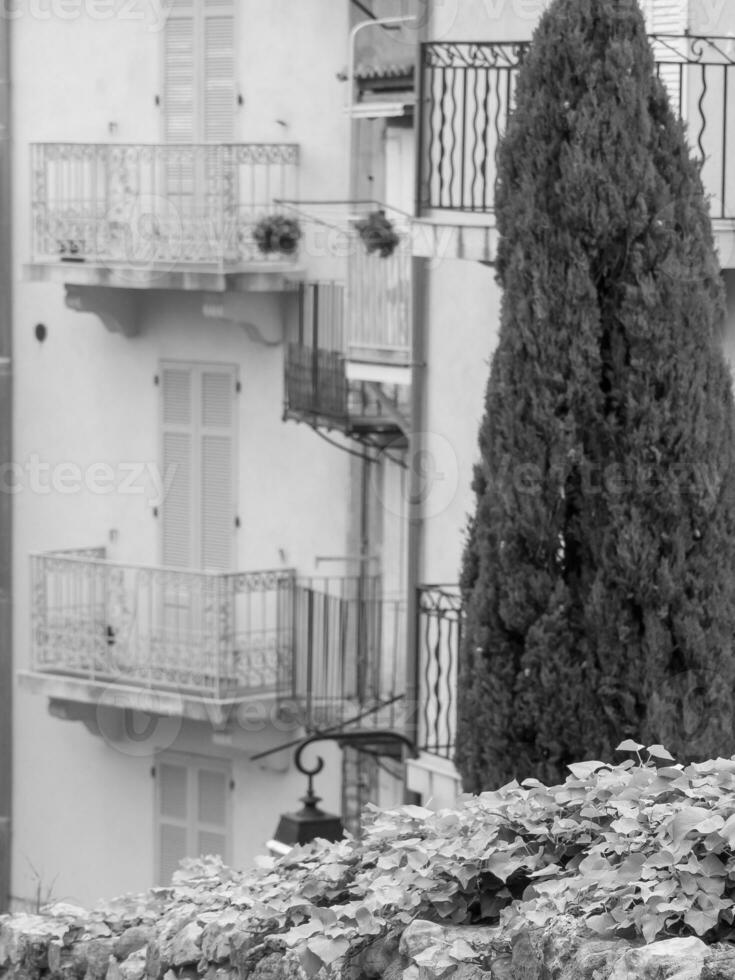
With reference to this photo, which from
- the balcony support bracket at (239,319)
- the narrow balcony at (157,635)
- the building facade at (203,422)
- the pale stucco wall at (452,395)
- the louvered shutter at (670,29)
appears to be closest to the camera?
the louvered shutter at (670,29)

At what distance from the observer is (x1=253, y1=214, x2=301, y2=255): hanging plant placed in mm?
17406

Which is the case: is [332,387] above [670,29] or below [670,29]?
below

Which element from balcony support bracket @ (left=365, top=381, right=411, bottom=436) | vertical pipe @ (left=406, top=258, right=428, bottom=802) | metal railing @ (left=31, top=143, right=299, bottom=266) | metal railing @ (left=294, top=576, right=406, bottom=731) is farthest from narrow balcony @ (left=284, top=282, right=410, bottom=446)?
vertical pipe @ (left=406, top=258, right=428, bottom=802)

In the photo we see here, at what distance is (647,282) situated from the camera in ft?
33.1

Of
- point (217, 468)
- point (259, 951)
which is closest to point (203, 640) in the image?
point (217, 468)

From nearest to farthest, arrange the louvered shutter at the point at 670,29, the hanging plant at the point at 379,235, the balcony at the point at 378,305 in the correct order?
1. the louvered shutter at the point at 670,29
2. the balcony at the point at 378,305
3. the hanging plant at the point at 379,235

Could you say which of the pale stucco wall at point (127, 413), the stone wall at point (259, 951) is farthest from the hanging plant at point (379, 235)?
the stone wall at point (259, 951)

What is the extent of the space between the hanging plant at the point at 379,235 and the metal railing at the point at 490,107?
226 cm

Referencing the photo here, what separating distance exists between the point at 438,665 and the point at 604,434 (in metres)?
2.80

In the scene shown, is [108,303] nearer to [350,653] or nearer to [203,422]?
[203,422]

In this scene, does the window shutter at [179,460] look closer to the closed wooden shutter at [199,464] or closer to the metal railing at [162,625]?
the closed wooden shutter at [199,464]

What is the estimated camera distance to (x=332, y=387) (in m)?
16.7

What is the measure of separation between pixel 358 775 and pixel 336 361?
3193 millimetres

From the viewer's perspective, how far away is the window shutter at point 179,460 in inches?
742
